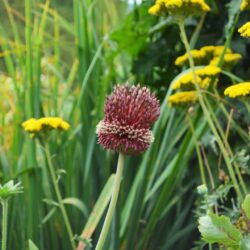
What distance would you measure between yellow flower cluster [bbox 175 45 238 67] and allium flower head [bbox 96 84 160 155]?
0.75 meters

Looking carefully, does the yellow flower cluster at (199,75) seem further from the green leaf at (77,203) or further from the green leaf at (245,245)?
the green leaf at (245,245)

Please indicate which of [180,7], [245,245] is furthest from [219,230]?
[180,7]

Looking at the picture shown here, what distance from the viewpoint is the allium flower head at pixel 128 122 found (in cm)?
115

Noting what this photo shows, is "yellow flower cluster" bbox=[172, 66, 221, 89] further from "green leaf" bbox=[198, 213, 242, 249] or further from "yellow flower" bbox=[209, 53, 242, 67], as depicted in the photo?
"green leaf" bbox=[198, 213, 242, 249]

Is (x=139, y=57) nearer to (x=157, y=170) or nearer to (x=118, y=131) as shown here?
(x=157, y=170)

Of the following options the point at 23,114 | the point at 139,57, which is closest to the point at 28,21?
the point at 23,114

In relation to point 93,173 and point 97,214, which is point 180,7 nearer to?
point 97,214

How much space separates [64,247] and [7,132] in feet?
3.48

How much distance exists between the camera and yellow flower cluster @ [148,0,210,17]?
1.57 m

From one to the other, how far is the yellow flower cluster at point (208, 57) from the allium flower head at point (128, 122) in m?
0.75

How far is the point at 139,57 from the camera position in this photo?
2490mm

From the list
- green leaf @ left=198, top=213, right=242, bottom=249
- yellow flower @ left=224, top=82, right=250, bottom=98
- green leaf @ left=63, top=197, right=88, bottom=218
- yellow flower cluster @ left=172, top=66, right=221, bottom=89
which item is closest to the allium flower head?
green leaf @ left=198, top=213, right=242, bottom=249

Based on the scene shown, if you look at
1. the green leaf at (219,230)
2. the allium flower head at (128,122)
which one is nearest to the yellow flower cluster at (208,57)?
the allium flower head at (128,122)

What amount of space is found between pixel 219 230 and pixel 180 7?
76 centimetres
